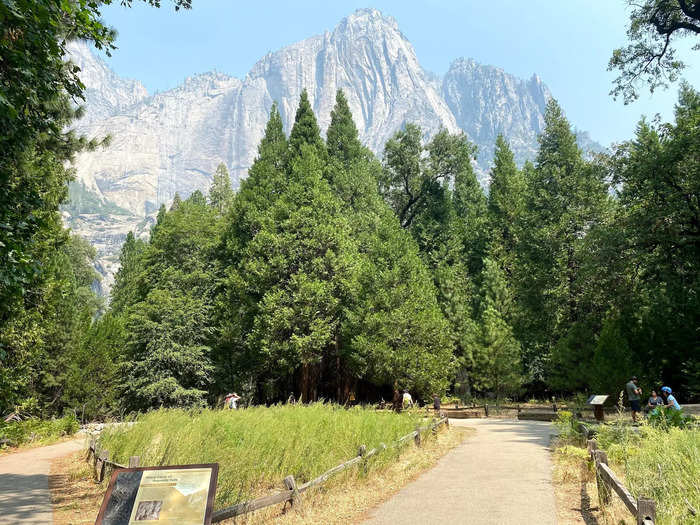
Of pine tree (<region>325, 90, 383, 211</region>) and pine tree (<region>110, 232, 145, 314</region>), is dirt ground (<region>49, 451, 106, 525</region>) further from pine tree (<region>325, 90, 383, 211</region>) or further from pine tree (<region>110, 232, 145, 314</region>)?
pine tree (<region>325, 90, 383, 211</region>)

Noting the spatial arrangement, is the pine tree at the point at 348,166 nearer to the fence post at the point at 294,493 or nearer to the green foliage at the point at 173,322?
the green foliage at the point at 173,322

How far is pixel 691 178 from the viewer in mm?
19359

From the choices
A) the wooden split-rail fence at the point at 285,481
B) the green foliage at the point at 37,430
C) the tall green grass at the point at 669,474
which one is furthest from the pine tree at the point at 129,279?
the tall green grass at the point at 669,474

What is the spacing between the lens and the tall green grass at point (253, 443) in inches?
318

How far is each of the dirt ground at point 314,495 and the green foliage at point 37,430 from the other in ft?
16.8

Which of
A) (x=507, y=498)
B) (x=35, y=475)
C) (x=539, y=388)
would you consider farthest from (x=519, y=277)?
(x=35, y=475)

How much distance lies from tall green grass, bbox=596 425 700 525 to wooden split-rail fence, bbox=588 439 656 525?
21cm

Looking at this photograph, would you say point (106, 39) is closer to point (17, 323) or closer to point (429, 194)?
point (17, 323)

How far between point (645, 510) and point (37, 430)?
67.4ft

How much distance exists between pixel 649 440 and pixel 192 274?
2701 centimetres

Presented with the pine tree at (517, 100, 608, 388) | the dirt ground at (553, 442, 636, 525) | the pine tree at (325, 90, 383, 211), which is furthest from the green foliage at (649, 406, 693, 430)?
the pine tree at (325, 90, 383, 211)

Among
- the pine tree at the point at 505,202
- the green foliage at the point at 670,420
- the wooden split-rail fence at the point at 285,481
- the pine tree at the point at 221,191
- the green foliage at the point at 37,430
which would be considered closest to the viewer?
the wooden split-rail fence at the point at 285,481

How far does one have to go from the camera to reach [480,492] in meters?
9.06

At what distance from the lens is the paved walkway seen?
Result: 7.48 meters
